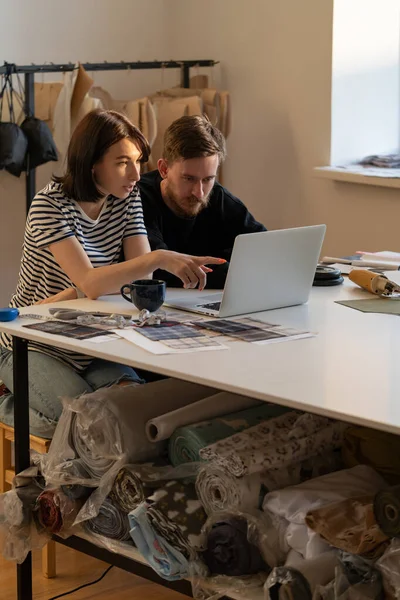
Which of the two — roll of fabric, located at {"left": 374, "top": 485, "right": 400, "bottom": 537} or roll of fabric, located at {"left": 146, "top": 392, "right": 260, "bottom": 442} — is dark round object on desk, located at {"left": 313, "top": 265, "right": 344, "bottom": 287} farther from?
roll of fabric, located at {"left": 374, "top": 485, "right": 400, "bottom": 537}

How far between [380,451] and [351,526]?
24 centimetres

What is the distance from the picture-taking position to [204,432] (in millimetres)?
1957

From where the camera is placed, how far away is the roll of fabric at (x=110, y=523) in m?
2.04

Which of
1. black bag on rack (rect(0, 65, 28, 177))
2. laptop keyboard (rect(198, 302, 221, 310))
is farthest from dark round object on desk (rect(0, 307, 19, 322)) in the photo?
black bag on rack (rect(0, 65, 28, 177))

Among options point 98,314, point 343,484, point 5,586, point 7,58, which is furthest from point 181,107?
point 343,484

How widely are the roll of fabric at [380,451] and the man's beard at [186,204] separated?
1.03m

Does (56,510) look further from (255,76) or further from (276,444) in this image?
(255,76)

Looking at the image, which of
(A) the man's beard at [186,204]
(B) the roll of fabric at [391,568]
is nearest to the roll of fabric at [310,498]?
(B) the roll of fabric at [391,568]

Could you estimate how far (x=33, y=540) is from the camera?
7.08ft

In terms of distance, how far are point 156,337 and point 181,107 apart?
84.6 inches

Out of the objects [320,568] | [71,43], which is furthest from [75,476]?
[71,43]

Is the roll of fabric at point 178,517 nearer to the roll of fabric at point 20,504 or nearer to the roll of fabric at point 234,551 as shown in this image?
the roll of fabric at point 234,551

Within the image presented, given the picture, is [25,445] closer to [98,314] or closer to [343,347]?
[98,314]

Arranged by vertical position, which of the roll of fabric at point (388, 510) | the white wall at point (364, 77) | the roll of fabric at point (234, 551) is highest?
the white wall at point (364, 77)
